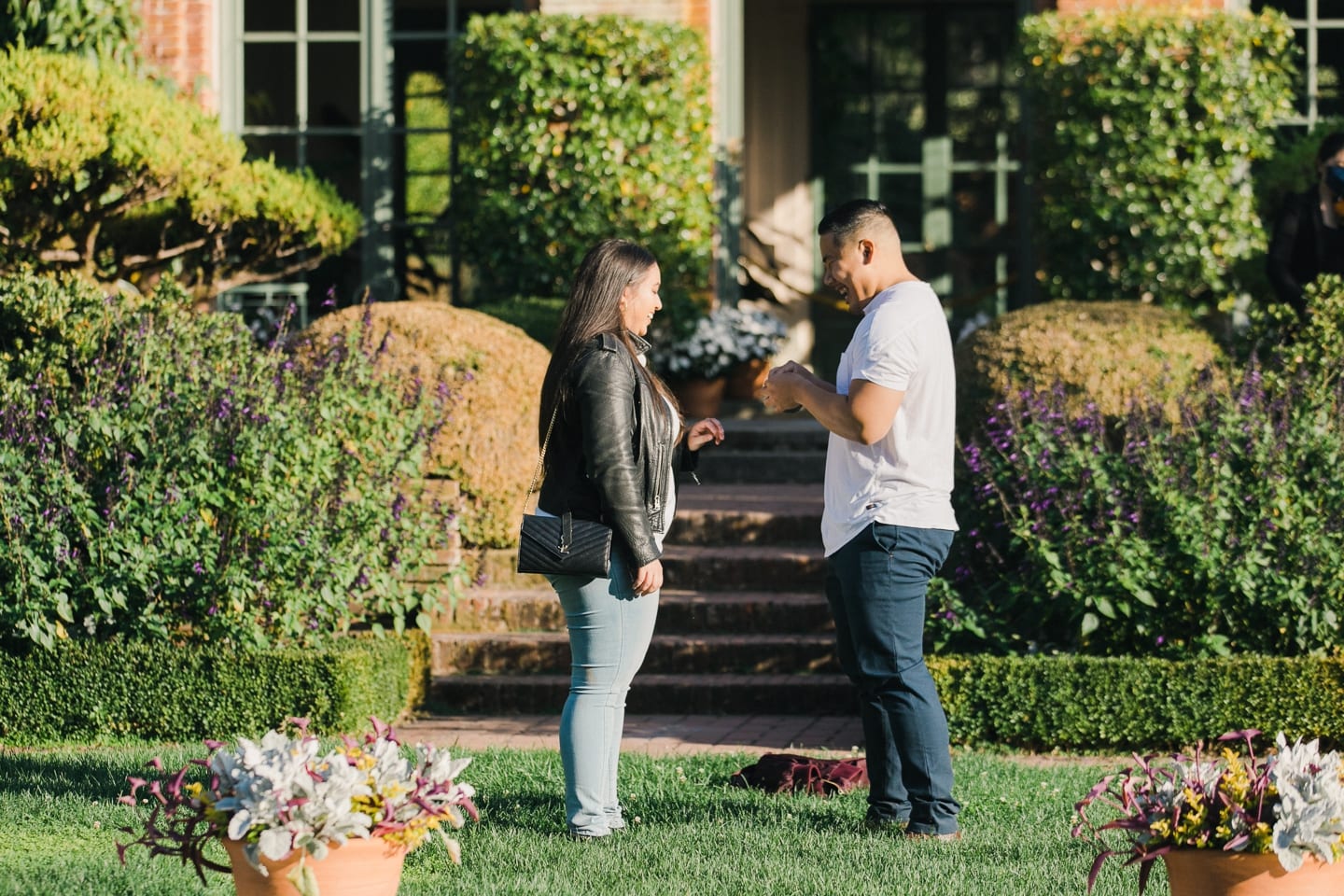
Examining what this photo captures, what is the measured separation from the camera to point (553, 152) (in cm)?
980

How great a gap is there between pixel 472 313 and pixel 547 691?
2.26 m

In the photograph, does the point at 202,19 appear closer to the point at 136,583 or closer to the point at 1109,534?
the point at 136,583

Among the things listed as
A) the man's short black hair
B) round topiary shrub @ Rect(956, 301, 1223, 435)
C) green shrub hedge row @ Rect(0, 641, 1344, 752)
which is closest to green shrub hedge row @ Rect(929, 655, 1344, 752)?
green shrub hedge row @ Rect(0, 641, 1344, 752)

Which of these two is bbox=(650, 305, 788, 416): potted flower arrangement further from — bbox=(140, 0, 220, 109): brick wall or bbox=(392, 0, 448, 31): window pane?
bbox=(140, 0, 220, 109): brick wall

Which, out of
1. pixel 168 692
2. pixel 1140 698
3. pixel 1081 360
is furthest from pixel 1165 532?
pixel 168 692

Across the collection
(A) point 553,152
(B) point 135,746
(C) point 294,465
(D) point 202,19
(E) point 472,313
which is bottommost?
(B) point 135,746

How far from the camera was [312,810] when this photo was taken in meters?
3.27

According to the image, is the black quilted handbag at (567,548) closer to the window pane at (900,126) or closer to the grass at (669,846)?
the grass at (669,846)

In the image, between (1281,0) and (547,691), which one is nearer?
(547,691)

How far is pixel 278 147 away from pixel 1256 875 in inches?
357

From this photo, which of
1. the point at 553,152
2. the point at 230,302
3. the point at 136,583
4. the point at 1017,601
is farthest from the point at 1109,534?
the point at 230,302

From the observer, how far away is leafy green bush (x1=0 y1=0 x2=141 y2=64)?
9875mm

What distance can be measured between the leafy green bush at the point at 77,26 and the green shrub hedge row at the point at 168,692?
504 cm

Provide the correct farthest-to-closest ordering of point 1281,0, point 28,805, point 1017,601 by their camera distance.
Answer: point 1281,0 < point 1017,601 < point 28,805
